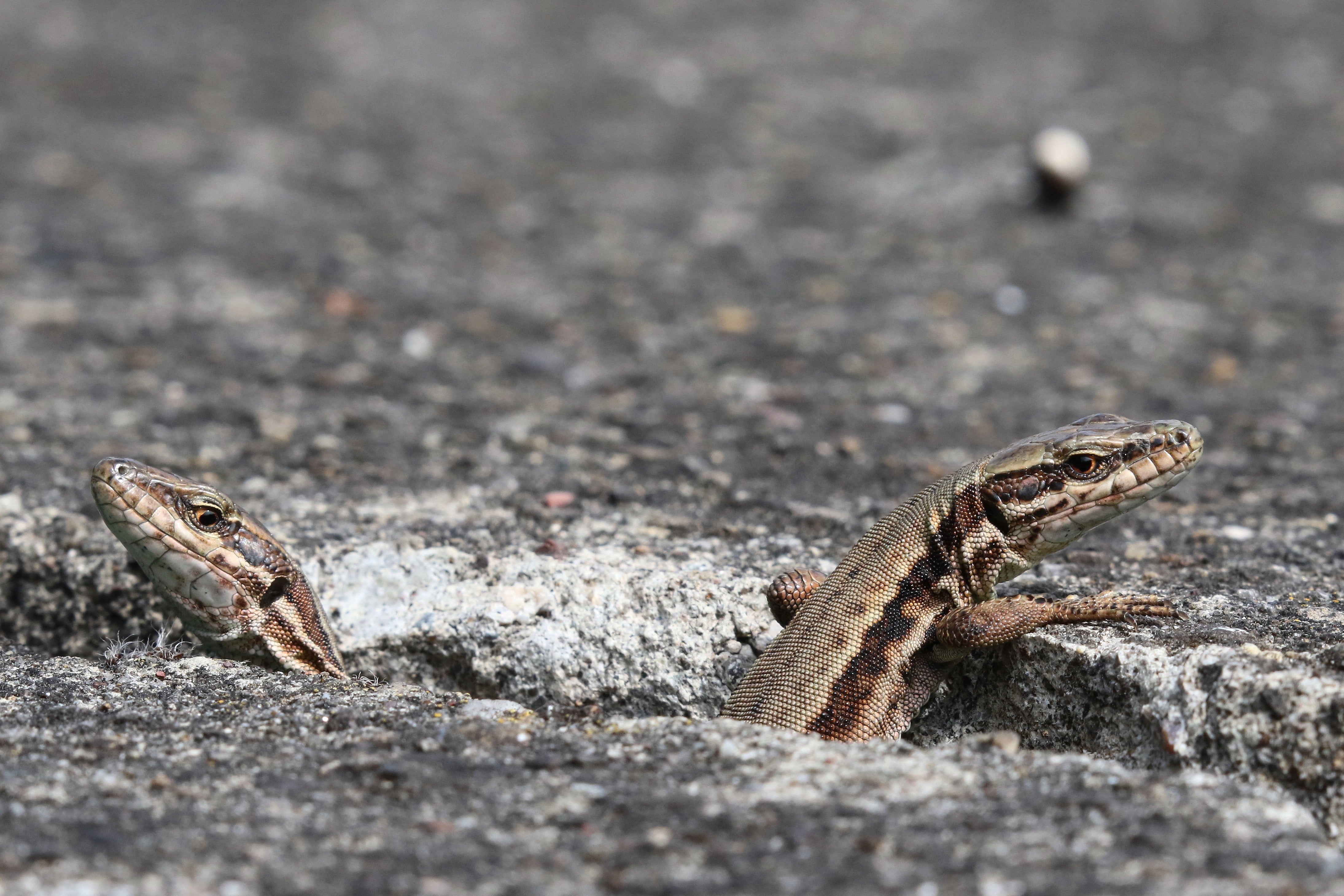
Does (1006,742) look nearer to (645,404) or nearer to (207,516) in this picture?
(207,516)

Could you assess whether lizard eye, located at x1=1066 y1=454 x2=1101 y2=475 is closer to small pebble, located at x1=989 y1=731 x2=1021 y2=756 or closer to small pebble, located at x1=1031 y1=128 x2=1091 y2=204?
small pebble, located at x1=989 y1=731 x2=1021 y2=756

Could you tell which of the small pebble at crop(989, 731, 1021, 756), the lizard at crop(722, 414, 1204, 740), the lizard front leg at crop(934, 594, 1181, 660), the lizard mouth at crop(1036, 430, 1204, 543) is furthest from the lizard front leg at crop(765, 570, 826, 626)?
the small pebble at crop(989, 731, 1021, 756)

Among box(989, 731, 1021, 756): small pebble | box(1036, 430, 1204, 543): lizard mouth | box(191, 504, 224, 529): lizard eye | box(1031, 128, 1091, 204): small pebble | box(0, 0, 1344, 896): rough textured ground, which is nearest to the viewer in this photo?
box(0, 0, 1344, 896): rough textured ground

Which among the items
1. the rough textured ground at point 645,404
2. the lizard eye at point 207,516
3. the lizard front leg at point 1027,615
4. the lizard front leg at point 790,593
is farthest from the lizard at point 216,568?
the lizard front leg at point 1027,615

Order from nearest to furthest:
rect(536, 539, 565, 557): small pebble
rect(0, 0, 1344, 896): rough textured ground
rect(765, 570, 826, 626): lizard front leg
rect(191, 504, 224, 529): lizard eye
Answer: rect(0, 0, 1344, 896): rough textured ground → rect(765, 570, 826, 626): lizard front leg → rect(191, 504, 224, 529): lizard eye → rect(536, 539, 565, 557): small pebble

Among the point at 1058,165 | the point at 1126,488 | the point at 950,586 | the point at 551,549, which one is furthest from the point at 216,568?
the point at 1058,165

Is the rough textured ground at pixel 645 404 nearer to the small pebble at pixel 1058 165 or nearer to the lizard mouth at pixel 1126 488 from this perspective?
the small pebble at pixel 1058 165

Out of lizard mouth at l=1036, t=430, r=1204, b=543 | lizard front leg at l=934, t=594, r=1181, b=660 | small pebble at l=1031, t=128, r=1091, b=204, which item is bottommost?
lizard front leg at l=934, t=594, r=1181, b=660
